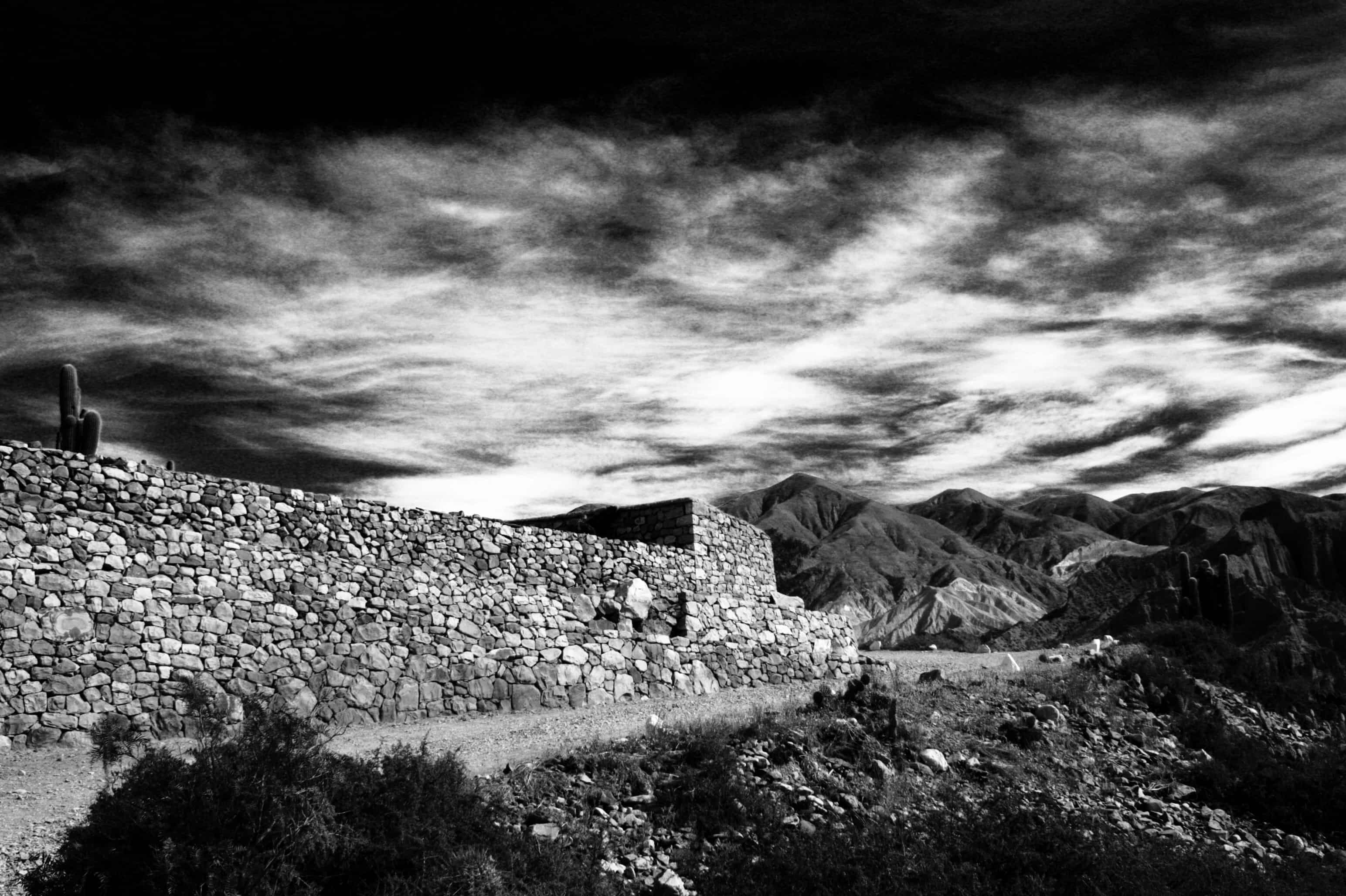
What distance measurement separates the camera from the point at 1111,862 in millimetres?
10555

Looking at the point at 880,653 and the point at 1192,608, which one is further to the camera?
the point at 1192,608

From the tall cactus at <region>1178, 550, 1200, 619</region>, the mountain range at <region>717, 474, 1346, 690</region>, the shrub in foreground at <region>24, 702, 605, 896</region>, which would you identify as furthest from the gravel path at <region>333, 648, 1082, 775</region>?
the tall cactus at <region>1178, 550, 1200, 619</region>

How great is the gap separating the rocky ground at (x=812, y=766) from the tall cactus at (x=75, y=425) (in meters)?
5.99

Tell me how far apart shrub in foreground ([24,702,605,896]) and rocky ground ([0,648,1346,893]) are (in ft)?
2.74

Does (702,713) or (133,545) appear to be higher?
(133,545)

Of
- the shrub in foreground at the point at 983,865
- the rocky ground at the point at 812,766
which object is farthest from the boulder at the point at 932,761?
the shrub in foreground at the point at 983,865

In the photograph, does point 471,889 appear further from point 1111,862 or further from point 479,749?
point 1111,862

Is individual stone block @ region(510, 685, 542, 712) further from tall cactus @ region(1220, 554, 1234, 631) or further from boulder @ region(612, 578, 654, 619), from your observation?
tall cactus @ region(1220, 554, 1234, 631)

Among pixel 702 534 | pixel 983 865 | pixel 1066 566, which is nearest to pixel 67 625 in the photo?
pixel 983 865

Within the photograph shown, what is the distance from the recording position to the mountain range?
42531mm

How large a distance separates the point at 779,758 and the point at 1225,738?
987 centimetres

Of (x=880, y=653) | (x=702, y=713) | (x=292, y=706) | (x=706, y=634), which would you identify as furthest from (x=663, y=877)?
(x=880, y=653)

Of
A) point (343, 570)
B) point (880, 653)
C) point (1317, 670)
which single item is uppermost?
point (343, 570)

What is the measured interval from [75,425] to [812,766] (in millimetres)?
12926
